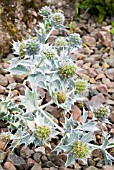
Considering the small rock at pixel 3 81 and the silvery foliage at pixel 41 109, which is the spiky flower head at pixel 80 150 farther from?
the small rock at pixel 3 81

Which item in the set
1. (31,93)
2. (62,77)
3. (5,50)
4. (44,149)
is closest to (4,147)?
(44,149)

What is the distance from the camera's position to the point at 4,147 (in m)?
2.21

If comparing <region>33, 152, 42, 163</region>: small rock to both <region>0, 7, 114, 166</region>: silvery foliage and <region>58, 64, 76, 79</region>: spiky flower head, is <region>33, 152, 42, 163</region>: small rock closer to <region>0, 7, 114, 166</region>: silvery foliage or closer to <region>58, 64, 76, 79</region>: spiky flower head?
<region>0, 7, 114, 166</region>: silvery foliage

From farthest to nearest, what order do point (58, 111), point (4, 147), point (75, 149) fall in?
point (58, 111)
point (4, 147)
point (75, 149)

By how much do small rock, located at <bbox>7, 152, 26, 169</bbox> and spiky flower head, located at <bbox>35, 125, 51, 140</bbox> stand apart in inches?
10.8

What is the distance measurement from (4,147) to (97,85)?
82cm

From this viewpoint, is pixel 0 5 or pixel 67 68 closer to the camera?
pixel 67 68

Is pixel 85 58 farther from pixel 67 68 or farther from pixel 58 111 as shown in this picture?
pixel 67 68

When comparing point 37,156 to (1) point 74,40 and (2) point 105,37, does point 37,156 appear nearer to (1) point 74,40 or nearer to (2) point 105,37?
(1) point 74,40

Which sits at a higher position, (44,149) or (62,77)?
(62,77)

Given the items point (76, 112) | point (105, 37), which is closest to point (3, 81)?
point (76, 112)

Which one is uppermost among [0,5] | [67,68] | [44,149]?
[0,5]

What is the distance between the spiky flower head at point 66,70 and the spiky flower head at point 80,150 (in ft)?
1.07

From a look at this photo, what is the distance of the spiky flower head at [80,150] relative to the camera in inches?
77.6
